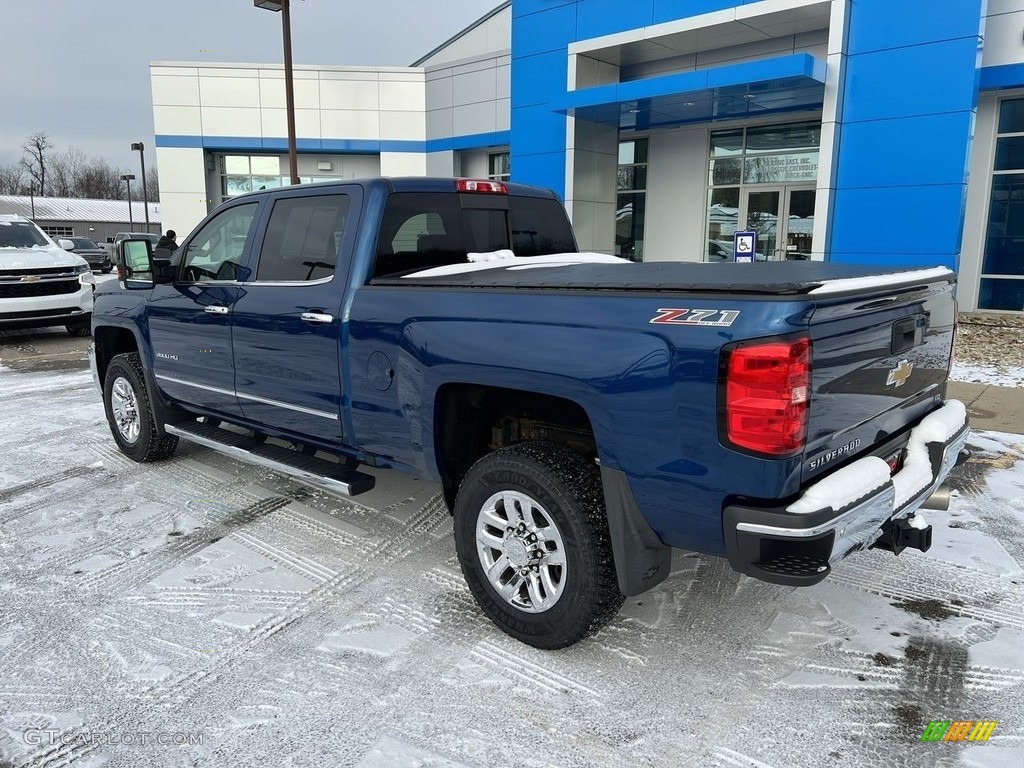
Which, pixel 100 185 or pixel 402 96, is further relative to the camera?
pixel 100 185

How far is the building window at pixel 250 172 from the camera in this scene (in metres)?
27.5

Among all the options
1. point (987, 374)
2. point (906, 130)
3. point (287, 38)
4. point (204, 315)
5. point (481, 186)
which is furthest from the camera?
point (287, 38)

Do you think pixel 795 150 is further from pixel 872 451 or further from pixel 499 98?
pixel 872 451

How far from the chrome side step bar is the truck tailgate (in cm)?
223

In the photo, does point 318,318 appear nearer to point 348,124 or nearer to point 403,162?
point 403,162

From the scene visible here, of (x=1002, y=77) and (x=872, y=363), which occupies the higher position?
(x=1002, y=77)

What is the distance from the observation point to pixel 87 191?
4218 inches

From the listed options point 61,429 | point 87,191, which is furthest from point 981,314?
point 87,191

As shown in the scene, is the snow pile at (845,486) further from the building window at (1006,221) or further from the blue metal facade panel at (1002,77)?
the building window at (1006,221)

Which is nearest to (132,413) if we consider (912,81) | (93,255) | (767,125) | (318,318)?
(318,318)

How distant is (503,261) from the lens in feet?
13.7

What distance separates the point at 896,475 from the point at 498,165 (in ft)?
69.8

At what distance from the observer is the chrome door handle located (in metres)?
3.79

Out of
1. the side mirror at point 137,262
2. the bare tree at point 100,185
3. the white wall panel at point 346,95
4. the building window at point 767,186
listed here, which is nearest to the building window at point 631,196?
the building window at point 767,186
